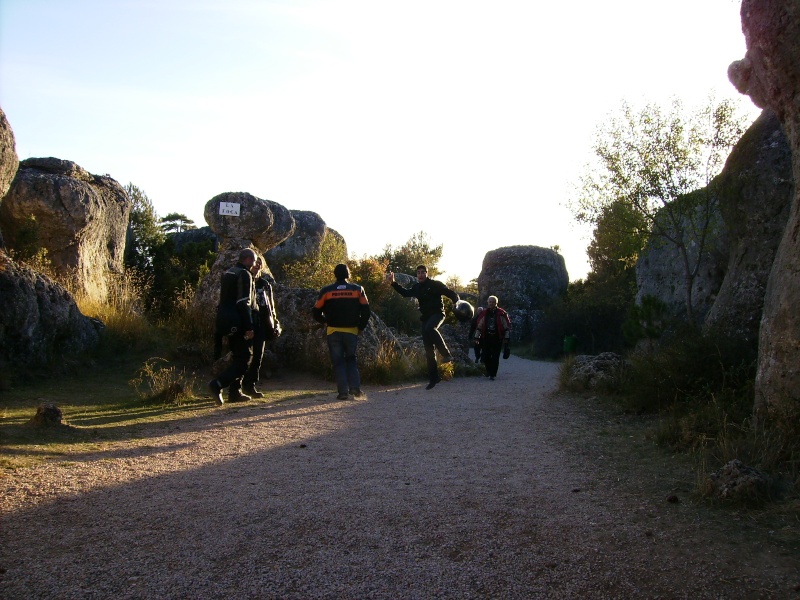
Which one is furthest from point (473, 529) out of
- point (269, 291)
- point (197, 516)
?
point (269, 291)

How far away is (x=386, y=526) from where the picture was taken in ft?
13.7

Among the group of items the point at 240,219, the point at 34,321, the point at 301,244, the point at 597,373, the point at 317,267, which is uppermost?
the point at 301,244

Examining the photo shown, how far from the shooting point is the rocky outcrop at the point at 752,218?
27.8ft

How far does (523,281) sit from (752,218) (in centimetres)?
2156

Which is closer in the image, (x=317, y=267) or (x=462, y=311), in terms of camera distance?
(x=462, y=311)

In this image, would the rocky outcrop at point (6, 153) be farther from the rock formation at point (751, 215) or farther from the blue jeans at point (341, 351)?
the rock formation at point (751, 215)

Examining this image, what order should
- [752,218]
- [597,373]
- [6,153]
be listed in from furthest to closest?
[597,373] < [6,153] < [752,218]

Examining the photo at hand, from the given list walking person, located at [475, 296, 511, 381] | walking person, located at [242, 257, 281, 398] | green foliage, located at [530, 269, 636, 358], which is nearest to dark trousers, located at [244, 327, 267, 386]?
walking person, located at [242, 257, 281, 398]

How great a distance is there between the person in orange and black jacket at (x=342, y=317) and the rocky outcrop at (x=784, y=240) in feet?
17.5

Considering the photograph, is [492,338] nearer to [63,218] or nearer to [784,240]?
[784,240]

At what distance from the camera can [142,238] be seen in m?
20.5

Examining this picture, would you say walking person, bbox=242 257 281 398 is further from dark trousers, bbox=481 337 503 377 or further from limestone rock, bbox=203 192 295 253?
dark trousers, bbox=481 337 503 377

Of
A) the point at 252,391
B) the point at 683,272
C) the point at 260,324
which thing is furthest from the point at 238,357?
the point at 683,272

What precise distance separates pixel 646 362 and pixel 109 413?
6.30 metres
